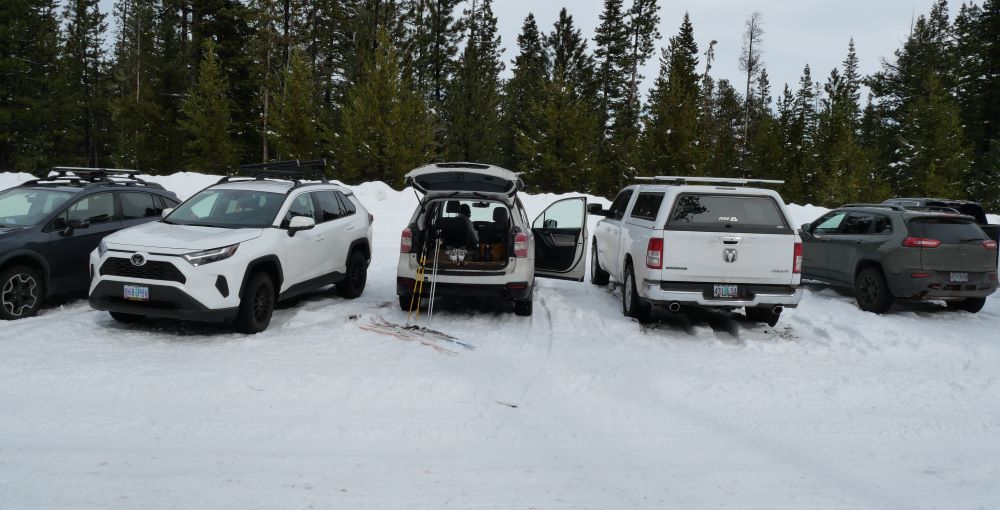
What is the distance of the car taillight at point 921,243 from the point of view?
9312mm

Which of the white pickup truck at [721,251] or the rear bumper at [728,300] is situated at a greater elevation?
the white pickup truck at [721,251]

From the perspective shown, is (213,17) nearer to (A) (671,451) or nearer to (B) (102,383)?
(B) (102,383)

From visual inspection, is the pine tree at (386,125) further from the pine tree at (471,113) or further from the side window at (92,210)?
the side window at (92,210)

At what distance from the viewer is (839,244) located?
10922 millimetres

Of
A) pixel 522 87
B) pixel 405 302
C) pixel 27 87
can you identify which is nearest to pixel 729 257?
pixel 405 302

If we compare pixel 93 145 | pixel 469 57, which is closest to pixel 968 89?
pixel 469 57

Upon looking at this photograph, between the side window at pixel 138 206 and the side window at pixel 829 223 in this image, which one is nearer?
the side window at pixel 138 206

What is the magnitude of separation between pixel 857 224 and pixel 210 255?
33.3 ft

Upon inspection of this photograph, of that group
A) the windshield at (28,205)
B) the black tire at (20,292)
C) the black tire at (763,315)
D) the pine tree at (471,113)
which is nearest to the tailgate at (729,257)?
the black tire at (763,315)

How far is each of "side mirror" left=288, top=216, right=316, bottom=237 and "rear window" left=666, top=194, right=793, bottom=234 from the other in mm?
4553

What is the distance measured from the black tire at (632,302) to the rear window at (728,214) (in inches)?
46.5

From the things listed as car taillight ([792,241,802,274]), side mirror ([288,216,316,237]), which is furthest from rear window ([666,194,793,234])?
side mirror ([288,216,316,237])

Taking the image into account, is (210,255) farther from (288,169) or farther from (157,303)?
(288,169)

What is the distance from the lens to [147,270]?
671 centimetres
